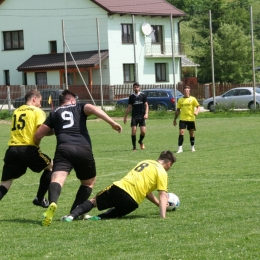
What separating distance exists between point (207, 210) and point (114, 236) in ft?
7.07

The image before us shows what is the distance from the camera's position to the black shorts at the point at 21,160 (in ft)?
33.7

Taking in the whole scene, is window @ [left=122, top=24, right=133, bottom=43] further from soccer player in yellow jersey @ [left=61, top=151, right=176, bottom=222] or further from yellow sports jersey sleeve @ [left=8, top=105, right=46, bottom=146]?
soccer player in yellow jersey @ [left=61, top=151, right=176, bottom=222]

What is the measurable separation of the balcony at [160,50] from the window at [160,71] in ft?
4.16

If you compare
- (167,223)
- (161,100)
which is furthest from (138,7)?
(167,223)

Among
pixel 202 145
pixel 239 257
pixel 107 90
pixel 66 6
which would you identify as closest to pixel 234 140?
pixel 202 145

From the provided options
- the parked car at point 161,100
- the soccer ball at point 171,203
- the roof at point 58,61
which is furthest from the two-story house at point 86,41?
the soccer ball at point 171,203

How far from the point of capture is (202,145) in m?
22.8

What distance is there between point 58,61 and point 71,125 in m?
47.3

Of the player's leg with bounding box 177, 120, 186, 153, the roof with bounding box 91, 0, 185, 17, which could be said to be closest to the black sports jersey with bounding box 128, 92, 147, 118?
the player's leg with bounding box 177, 120, 186, 153

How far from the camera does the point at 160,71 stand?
194ft

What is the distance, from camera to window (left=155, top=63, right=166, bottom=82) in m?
58.9

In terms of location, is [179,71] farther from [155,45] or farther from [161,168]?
[161,168]

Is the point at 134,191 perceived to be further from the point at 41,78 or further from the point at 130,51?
the point at 41,78

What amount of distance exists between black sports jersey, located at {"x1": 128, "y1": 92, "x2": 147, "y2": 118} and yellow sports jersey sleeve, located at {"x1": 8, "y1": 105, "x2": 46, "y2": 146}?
451 inches
